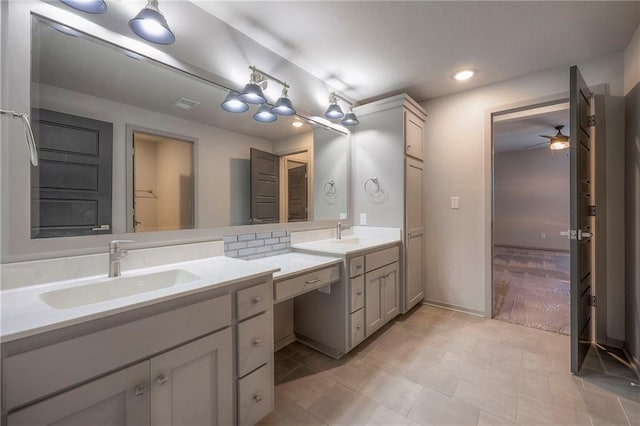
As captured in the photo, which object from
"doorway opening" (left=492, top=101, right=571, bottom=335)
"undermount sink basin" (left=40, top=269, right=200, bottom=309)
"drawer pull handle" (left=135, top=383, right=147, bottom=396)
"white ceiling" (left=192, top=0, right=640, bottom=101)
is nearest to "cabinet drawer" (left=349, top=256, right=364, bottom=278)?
"undermount sink basin" (left=40, top=269, right=200, bottom=309)

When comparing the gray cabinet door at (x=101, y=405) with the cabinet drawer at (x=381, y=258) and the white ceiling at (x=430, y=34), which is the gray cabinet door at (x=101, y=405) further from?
the white ceiling at (x=430, y=34)

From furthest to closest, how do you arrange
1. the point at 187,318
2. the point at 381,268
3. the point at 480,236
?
the point at 480,236 < the point at 381,268 < the point at 187,318

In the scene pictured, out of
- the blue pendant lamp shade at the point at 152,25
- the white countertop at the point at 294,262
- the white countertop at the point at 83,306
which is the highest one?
the blue pendant lamp shade at the point at 152,25

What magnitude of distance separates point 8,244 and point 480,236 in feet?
10.9

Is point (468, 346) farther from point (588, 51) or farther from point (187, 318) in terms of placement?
point (588, 51)

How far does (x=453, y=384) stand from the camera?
170cm

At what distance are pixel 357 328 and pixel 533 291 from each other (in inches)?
111

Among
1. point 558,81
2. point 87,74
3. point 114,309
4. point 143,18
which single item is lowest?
point 114,309

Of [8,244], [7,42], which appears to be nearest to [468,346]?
[8,244]

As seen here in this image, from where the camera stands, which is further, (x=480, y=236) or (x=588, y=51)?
(x=480, y=236)

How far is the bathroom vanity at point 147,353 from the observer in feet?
2.43

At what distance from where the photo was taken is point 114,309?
2.78ft

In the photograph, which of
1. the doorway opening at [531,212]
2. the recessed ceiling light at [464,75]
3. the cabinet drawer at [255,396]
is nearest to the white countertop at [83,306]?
the cabinet drawer at [255,396]

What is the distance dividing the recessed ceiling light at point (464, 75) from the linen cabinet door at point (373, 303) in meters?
1.95
